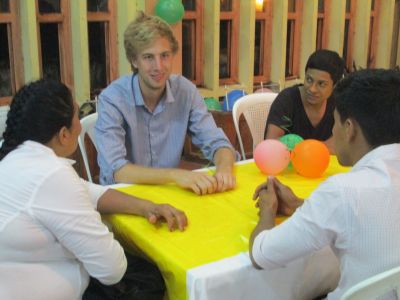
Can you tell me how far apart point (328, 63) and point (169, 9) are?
6.19ft

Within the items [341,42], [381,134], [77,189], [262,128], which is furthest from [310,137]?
[341,42]

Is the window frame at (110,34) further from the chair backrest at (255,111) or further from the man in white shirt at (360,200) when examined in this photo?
the man in white shirt at (360,200)

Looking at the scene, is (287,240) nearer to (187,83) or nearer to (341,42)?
(187,83)

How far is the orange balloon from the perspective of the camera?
1.99 meters

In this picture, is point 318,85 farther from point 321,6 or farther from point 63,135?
point 321,6

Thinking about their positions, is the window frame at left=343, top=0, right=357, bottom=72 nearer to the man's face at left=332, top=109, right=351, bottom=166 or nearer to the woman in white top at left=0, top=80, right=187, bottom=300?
the man's face at left=332, top=109, right=351, bottom=166

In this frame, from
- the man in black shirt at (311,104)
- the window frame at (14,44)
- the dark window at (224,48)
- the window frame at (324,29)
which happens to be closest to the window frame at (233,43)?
the dark window at (224,48)

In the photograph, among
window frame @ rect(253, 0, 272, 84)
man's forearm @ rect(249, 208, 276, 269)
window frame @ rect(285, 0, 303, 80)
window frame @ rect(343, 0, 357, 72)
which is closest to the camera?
man's forearm @ rect(249, 208, 276, 269)

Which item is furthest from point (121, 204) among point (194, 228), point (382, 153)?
point (382, 153)

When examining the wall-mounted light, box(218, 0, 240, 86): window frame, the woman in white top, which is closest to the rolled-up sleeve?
the woman in white top

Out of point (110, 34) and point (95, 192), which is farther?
point (110, 34)

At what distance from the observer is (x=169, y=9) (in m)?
4.09

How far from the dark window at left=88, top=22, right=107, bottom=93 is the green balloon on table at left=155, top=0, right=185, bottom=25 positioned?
47cm

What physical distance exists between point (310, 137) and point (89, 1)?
228 cm
